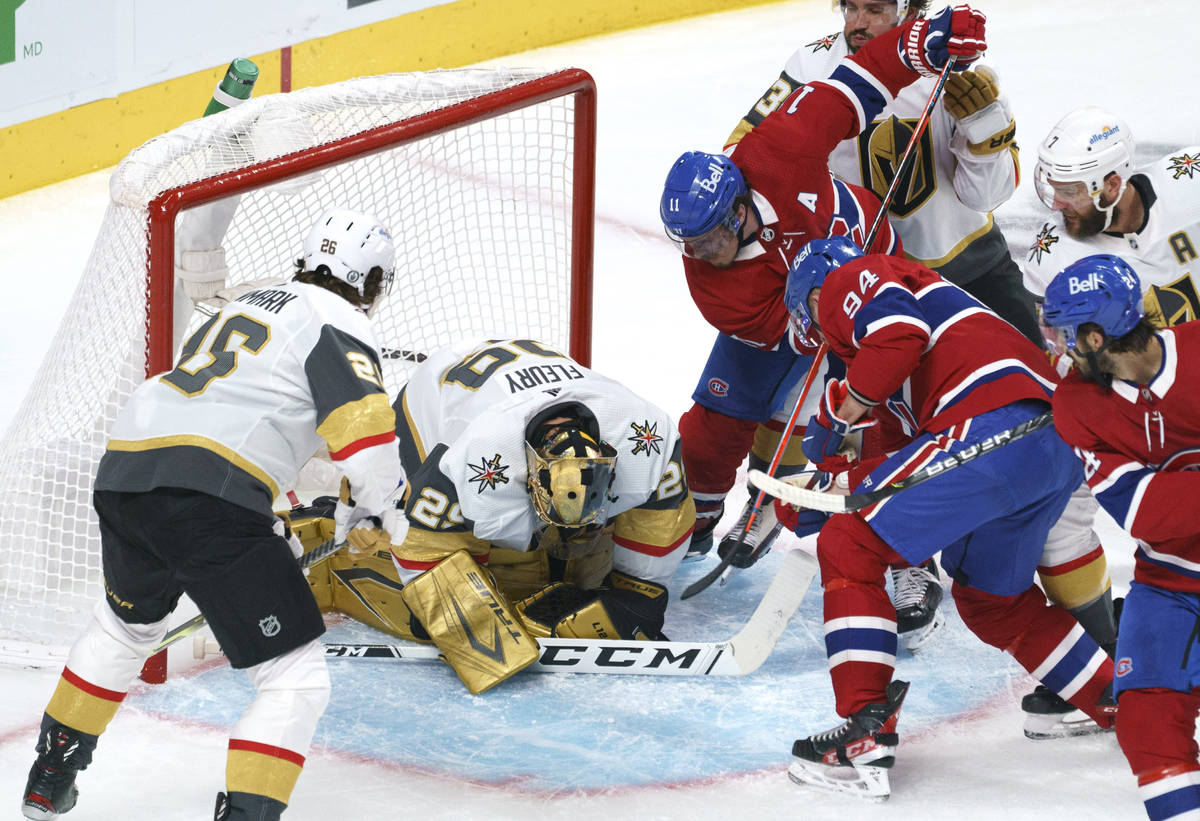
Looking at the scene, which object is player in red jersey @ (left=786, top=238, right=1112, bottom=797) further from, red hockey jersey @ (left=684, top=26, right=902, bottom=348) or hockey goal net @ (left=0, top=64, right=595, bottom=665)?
hockey goal net @ (left=0, top=64, right=595, bottom=665)

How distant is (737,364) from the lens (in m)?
3.78

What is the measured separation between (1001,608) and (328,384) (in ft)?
4.43

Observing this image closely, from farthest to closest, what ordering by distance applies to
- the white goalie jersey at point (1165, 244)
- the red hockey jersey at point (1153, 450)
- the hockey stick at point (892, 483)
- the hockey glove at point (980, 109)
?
the hockey glove at point (980, 109) < the white goalie jersey at point (1165, 244) < the hockey stick at point (892, 483) < the red hockey jersey at point (1153, 450)

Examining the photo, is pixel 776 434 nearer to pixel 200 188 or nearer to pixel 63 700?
pixel 200 188

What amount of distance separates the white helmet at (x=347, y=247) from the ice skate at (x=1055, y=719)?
1.55 metres

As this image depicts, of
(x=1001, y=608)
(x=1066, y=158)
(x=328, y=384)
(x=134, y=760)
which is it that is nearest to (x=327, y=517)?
(x=134, y=760)

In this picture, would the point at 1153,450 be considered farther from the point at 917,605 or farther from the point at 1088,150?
the point at 917,605

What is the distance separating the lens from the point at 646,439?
3.37 m

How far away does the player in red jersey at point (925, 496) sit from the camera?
9.05ft

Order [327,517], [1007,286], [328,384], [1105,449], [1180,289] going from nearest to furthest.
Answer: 1. [1105,449]
2. [328,384]
3. [1180,289]
4. [327,517]
5. [1007,286]

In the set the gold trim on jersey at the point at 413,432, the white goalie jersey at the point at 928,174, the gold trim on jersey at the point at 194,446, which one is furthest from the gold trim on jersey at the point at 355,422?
the white goalie jersey at the point at 928,174

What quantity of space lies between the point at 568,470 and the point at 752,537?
91 centimetres

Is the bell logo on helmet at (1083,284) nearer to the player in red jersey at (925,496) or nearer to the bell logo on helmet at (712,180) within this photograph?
the player in red jersey at (925,496)

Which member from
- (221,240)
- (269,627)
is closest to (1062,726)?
(269,627)
